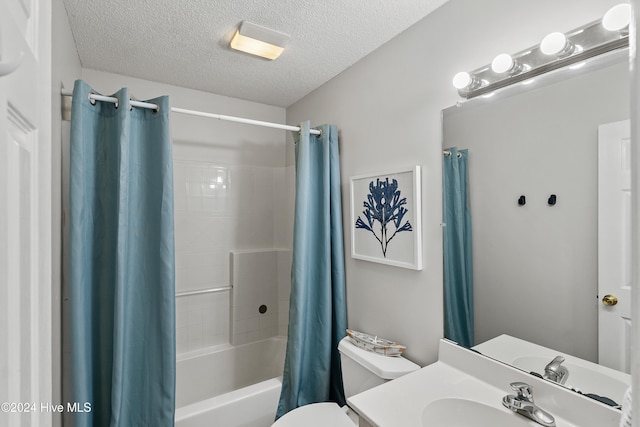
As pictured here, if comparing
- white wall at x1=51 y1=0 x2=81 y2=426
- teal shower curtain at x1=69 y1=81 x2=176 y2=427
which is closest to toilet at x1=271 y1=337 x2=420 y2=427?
teal shower curtain at x1=69 y1=81 x2=176 y2=427

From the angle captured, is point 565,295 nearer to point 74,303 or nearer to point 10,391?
point 10,391

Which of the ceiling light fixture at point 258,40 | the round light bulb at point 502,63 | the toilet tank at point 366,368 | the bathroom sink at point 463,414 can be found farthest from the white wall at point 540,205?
the ceiling light fixture at point 258,40

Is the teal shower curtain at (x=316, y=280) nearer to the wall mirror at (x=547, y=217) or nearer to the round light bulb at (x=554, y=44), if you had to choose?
the wall mirror at (x=547, y=217)

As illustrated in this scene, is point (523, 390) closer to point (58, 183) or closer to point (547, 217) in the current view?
point (547, 217)

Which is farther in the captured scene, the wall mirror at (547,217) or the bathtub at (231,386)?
the bathtub at (231,386)

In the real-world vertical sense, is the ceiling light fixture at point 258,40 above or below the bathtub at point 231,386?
above

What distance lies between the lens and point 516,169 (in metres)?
1.12

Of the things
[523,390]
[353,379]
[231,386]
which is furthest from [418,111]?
[231,386]

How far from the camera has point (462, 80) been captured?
1211 millimetres

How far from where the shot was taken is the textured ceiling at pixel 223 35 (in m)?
1.37

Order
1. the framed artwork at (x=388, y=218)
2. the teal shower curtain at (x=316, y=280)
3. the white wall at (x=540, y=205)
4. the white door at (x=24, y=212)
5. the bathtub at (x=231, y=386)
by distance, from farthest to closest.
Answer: the teal shower curtain at (x=316, y=280) < the bathtub at (x=231, y=386) < the framed artwork at (x=388, y=218) < the white wall at (x=540, y=205) < the white door at (x=24, y=212)

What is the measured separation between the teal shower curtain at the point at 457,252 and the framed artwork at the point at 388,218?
0.47 feet

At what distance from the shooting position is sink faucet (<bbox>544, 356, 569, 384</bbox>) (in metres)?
0.98

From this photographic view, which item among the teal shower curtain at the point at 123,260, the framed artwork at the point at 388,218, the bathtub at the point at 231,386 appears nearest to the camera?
the teal shower curtain at the point at 123,260
